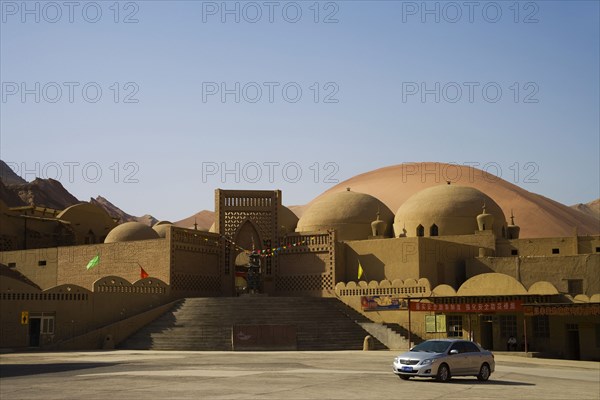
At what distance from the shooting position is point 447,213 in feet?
157

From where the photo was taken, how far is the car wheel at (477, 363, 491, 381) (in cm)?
2000

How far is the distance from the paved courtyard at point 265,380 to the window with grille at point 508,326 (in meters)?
4.96

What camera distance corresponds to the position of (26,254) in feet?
164

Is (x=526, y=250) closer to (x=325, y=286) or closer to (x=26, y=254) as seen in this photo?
(x=325, y=286)

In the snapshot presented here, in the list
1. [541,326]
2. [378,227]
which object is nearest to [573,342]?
[541,326]

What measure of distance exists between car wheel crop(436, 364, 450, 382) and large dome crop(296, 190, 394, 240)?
101ft

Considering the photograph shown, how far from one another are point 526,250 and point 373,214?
36.0 feet

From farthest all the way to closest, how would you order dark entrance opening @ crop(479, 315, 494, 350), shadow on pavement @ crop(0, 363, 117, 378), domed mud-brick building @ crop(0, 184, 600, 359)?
dark entrance opening @ crop(479, 315, 494, 350) → domed mud-brick building @ crop(0, 184, 600, 359) → shadow on pavement @ crop(0, 363, 117, 378)

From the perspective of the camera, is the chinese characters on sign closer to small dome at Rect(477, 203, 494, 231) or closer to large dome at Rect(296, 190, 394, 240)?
small dome at Rect(477, 203, 494, 231)

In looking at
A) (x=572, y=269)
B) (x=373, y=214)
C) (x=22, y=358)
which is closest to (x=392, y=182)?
(x=373, y=214)

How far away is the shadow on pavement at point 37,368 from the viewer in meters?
22.0

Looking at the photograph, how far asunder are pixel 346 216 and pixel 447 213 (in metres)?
6.66

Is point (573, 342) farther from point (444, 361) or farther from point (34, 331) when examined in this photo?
point (34, 331)

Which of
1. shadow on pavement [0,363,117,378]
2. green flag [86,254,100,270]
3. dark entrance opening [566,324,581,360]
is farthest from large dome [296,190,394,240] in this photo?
shadow on pavement [0,363,117,378]
